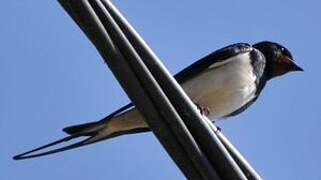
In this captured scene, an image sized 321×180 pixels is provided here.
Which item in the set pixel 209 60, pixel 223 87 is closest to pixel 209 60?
pixel 209 60

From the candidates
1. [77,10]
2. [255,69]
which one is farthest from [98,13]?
[255,69]

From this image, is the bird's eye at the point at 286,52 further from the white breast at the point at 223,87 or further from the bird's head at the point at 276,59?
the white breast at the point at 223,87

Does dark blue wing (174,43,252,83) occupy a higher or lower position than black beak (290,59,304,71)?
higher

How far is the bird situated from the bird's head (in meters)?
0.37

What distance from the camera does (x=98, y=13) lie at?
2221 mm

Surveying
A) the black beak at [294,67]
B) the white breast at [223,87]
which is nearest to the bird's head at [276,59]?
the black beak at [294,67]

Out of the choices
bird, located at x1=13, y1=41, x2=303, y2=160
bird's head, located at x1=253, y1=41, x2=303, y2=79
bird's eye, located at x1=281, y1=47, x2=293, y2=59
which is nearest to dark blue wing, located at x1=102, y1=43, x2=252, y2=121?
bird, located at x1=13, y1=41, x2=303, y2=160

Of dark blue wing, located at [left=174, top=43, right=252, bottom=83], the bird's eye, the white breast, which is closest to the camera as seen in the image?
the white breast

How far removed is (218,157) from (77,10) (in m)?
0.55

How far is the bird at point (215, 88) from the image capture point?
15.7 feet

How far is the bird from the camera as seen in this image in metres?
4.78

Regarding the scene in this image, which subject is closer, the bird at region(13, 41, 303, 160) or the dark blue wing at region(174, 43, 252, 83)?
the bird at region(13, 41, 303, 160)

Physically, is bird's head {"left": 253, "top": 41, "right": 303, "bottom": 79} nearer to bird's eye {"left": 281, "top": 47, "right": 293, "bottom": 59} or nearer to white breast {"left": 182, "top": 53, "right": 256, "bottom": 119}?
bird's eye {"left": 281, "top": 47, "right": 293, "bottom": 59}

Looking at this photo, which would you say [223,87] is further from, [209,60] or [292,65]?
[292,65]
